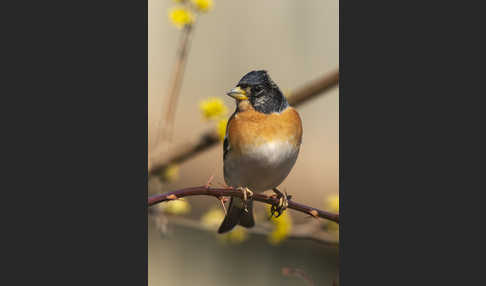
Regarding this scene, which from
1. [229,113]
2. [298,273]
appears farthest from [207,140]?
[298,273]

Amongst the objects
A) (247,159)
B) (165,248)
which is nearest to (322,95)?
(247,159)

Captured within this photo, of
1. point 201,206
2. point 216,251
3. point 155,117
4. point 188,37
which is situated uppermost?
point 188,37

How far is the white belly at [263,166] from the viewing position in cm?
354

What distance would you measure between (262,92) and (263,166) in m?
0.42

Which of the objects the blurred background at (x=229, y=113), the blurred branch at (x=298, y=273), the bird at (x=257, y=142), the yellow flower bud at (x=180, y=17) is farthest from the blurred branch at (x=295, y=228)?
the yellow flower bud at (x=180, y=17)

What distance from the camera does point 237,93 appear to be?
355 centimetres

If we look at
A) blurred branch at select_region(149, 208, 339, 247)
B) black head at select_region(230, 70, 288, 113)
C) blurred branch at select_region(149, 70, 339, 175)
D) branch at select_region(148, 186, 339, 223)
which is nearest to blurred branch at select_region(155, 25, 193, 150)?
blurred branch at select_region(149, 70, 339, 175)

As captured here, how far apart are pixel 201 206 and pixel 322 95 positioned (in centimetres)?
101

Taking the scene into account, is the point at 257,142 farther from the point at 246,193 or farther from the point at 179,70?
the point at 179,70

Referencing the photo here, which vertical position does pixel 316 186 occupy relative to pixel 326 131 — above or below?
below

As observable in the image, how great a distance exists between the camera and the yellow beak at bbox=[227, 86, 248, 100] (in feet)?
11.6

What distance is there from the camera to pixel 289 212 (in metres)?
3.81

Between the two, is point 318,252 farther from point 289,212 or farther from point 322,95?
point 322,95

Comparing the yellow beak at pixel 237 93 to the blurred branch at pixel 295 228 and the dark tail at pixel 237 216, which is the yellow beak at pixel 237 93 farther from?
the blurred branch at pixel 295 228
